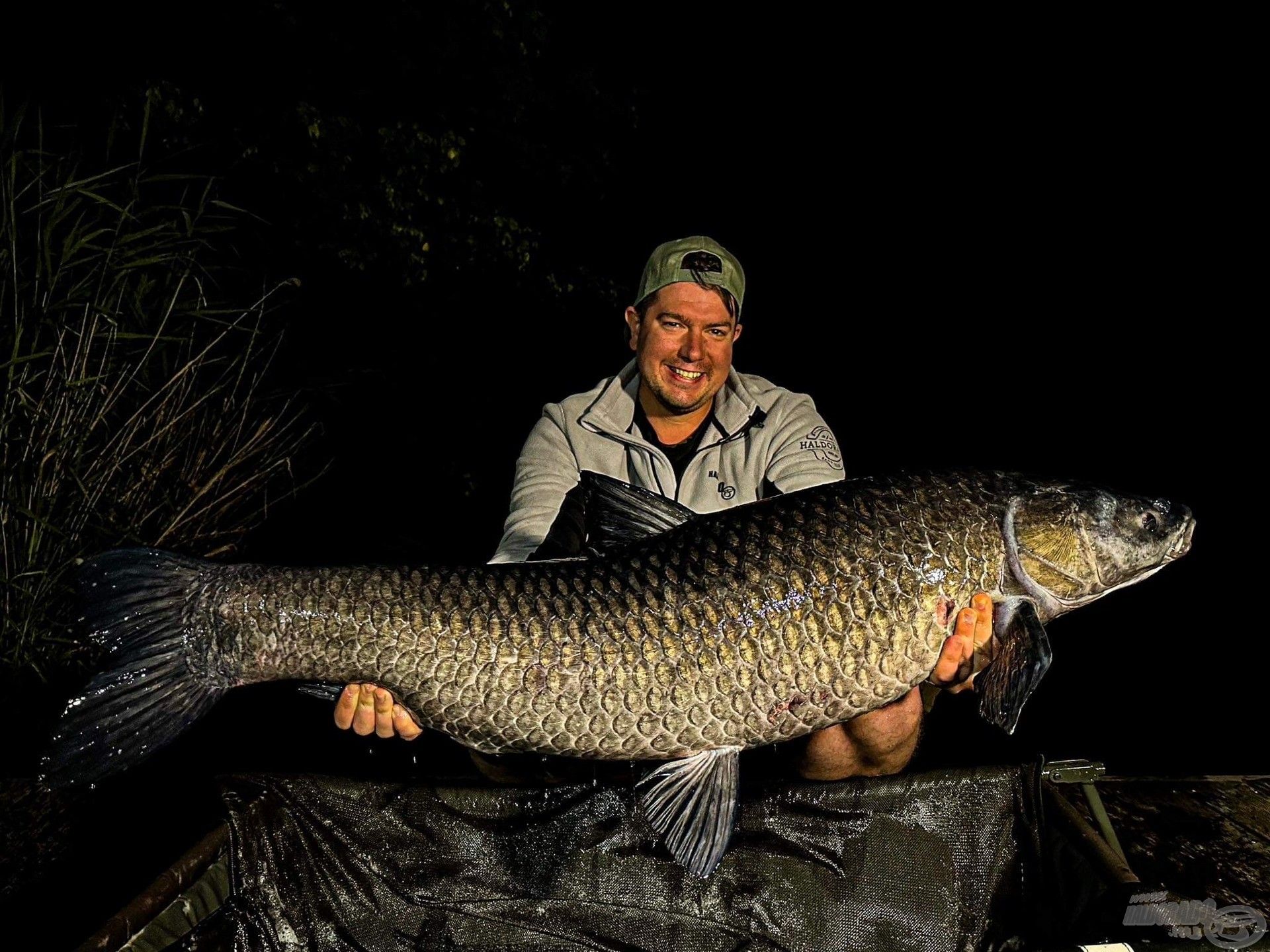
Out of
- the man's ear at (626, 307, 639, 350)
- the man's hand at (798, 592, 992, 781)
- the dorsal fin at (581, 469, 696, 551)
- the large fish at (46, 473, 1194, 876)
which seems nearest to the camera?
the large fish at (46, 473, 1194, 876)

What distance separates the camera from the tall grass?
131 inches

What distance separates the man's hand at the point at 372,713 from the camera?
78.7 inches

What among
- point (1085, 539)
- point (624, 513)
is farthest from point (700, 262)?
point (1085, 539)

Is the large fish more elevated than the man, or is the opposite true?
the man

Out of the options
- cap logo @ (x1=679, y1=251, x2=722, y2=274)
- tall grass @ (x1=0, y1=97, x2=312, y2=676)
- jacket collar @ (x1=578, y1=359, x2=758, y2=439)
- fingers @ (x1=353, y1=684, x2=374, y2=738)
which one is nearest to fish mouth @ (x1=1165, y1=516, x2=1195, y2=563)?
jacket collar @ (x1=578, y1=359, x2=758, y2=439)

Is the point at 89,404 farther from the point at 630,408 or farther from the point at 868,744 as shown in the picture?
the point at 868,744

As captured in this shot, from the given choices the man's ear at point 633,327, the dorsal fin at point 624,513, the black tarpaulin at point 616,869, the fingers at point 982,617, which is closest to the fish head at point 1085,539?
the fingers at point 982,617

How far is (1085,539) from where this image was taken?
1981mm

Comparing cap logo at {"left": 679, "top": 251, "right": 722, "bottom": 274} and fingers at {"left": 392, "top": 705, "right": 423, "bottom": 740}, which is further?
cap logo at {"left": 679, "top": 251, "right": 722, "bottom": 274}

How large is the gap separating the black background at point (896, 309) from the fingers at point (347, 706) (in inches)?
17.0

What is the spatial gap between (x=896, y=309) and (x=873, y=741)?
13230 mm

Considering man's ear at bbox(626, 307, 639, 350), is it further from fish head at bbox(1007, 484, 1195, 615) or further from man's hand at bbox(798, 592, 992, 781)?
fish head at bbox(1007, 484, 1195, 615)

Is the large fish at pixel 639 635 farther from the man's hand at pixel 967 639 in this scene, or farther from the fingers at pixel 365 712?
the fingers at pixel 365 712

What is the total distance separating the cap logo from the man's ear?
268 mm
